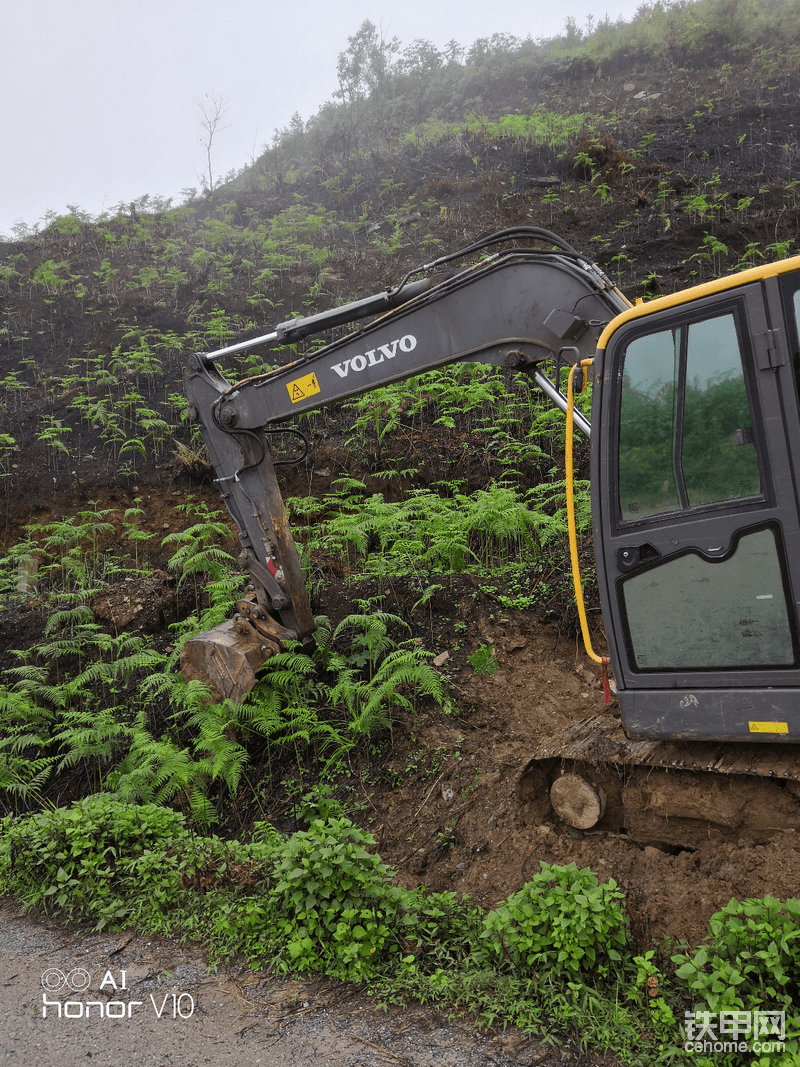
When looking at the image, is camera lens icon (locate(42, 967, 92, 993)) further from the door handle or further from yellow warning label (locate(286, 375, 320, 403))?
yellow warning label (locate(286, 375, 320, 403))

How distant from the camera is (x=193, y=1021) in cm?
351

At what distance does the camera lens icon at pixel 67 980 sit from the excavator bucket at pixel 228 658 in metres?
2.41

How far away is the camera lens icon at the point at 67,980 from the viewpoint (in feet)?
12.6

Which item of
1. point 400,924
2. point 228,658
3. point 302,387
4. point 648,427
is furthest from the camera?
point 228,658

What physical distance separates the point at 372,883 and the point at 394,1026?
0.73 metres

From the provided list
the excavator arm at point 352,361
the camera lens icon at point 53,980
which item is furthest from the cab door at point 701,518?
the camera lens icon at point 53,980

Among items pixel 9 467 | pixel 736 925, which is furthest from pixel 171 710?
pixel 9 467

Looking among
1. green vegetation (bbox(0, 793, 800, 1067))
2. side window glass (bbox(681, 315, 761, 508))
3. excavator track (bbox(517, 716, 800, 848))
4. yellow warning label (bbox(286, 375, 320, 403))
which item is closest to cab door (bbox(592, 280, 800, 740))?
side window glass (bbox(681, 315, 761, 508))

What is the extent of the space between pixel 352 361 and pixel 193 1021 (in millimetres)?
4408

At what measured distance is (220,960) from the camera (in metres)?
3.95

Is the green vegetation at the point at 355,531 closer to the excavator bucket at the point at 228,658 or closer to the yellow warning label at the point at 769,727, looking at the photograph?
the excavator bucket at the point at 228,658

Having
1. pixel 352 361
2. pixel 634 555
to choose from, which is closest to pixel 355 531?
pixel 352 361

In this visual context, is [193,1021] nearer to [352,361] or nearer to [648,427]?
[648,427]

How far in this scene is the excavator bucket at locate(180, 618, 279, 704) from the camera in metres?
6.11
